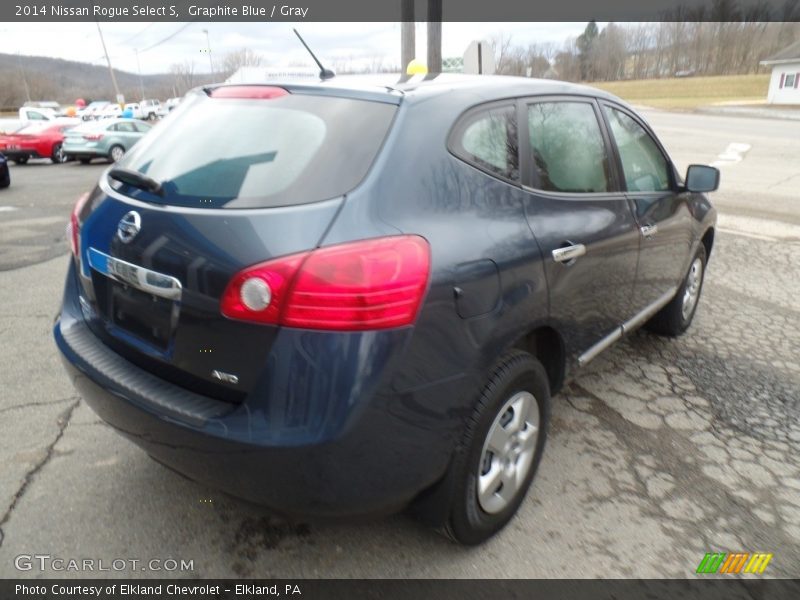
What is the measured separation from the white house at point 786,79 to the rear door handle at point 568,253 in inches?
2012

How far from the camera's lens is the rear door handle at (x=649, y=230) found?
313 cm

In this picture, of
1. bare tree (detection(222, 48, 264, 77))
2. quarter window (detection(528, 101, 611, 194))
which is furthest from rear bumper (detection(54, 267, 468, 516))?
bare tree (detection(222, 48, 264, 77))

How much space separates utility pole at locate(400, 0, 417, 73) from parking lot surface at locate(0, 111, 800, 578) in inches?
432

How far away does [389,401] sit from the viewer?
1.75 metres

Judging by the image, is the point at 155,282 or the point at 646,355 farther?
the point at 646,355

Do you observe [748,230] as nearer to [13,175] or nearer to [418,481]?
[418,481]

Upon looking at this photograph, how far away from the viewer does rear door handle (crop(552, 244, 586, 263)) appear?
237 cm

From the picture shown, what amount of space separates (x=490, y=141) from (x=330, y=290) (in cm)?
100

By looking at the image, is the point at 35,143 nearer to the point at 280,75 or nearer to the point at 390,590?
the point at 280,75

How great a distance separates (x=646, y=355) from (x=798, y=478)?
1.37 metres

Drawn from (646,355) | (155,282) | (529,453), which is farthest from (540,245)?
(646,355)

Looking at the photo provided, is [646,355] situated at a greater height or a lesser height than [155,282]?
lesser

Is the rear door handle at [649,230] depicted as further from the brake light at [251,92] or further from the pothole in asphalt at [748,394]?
the brake light at [251,92]

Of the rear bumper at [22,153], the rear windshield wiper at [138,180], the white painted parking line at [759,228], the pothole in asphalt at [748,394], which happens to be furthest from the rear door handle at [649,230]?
the rear bumper at [22,153]
